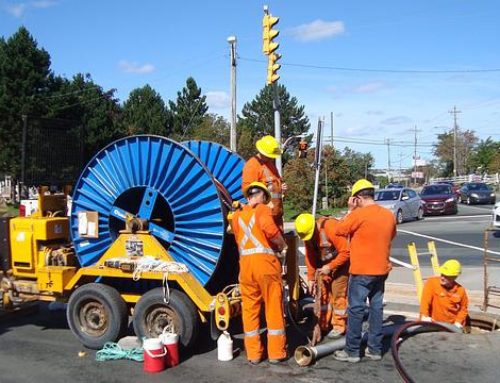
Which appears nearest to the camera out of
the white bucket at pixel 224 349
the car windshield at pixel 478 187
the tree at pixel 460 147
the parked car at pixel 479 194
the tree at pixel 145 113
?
the white bucket at pixel 224 349

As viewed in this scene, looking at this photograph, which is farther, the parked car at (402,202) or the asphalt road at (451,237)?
the parked car at (402,202)

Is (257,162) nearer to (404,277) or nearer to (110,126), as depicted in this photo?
(404,277)

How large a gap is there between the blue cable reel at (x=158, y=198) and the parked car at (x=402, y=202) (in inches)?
674

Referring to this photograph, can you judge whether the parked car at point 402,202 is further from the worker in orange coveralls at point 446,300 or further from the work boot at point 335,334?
the work boot at point 335,334

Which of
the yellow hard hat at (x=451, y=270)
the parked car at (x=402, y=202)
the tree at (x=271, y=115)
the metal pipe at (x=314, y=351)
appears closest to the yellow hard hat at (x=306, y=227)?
the metal pipe at (x=314, y=351)

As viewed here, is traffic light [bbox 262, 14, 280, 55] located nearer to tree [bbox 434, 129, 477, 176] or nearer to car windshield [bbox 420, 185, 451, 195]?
car windshield [bbox 420, 185, 451, 195]

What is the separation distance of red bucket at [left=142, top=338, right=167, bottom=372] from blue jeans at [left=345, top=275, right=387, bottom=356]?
6.12 ft

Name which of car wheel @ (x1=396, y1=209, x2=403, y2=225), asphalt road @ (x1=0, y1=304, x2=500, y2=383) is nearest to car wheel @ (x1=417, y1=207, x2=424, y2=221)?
car wheel @ (x1=396, y1=209, x2=403, y2=225)

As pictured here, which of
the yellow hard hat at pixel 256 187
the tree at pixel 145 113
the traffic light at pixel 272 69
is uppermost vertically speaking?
the tree at pixel 145 113

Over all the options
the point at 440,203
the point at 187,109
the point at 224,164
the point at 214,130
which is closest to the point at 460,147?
the point at 187,109

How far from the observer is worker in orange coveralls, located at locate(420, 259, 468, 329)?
650cm

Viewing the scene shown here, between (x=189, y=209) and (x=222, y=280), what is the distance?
1.12 meters

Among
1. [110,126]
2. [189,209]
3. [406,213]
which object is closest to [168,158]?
[189,209]

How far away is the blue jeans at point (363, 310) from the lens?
5.54m
